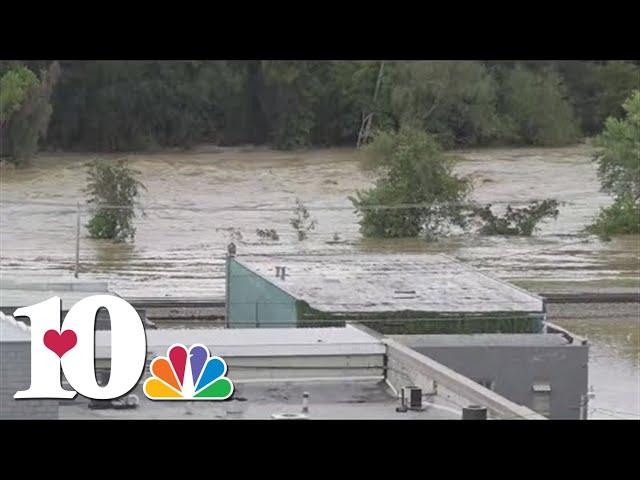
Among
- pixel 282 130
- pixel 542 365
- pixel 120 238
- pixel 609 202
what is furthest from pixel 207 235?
pixel 542 365

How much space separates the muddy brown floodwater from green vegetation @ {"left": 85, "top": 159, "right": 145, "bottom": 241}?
1.05ft

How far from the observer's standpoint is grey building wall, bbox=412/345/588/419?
39.2 feet

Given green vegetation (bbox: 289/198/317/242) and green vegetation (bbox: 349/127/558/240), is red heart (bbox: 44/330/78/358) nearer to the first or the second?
green vegetation (bbox: 289/198/317/242)

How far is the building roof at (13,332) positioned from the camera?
6.97m

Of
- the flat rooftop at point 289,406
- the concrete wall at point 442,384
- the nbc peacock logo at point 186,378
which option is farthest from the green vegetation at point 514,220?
the nbc peacock logo at point 186,378

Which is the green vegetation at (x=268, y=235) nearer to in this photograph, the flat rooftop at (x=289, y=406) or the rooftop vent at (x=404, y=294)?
the rooftop vent at (x=404, y=294)

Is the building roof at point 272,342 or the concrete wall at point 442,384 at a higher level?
the building roof at point 272,342

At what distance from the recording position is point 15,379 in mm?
6957

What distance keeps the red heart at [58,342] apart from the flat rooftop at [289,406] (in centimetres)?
93

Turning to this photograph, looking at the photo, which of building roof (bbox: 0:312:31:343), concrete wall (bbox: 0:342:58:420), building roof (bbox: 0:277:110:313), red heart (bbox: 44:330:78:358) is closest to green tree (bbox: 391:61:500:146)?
building roof (bbox: 0:277:110:313)

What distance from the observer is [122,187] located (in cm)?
3023

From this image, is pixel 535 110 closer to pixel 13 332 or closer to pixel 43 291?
pixel 43 291

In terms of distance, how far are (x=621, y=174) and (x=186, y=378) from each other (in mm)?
24169
